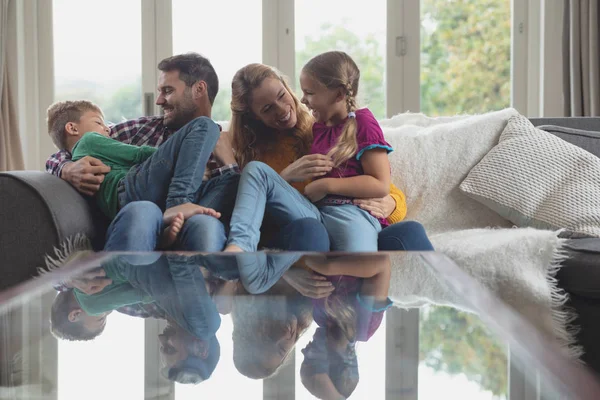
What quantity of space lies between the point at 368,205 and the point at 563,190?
612 mm

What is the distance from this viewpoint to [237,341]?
71 centimetres

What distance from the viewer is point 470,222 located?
7.48 feet

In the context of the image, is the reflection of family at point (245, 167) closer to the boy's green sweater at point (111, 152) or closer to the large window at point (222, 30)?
the boy's green sweater at point (111, 152)

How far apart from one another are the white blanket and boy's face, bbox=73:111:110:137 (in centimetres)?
92

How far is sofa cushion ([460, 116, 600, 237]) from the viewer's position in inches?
82.3

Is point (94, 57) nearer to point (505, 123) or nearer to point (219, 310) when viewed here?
point (505, 123)

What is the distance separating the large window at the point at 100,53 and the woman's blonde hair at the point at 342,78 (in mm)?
2024

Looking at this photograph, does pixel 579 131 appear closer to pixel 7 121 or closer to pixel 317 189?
pixel 317 189

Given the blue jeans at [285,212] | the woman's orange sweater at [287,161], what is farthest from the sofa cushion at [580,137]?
the blue jeans at [285,212]

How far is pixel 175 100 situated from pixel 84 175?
1.43 ft

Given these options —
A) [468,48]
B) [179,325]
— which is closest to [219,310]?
[179,325]

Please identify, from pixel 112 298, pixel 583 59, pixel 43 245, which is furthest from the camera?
pixel 583 59

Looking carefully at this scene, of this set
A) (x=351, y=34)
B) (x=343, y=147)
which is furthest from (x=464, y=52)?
(x=343, y=147)

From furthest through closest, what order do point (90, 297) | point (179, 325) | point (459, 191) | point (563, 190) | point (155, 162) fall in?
point (459, 191) < point (563, 190) < point (155, 162) < point (90, 297) < point (179, 325)
